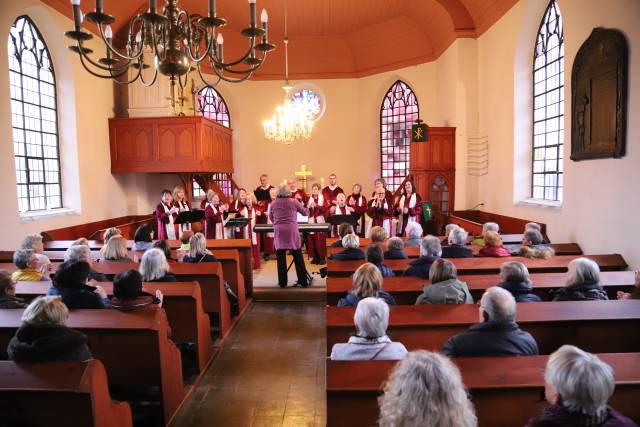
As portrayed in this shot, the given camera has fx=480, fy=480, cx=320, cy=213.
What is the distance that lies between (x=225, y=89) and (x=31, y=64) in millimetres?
6677

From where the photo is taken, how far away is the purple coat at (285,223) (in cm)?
775

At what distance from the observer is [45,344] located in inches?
107

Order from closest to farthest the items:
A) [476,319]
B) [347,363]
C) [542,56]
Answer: [347,363] < [476,319] < [542,56]

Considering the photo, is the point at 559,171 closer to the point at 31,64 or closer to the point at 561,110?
the point at 561,110

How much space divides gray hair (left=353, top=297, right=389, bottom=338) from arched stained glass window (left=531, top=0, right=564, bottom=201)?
6921mm

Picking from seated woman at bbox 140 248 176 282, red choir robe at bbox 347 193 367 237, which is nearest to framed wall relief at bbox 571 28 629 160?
red choir robe at bbox 347 193 367 237

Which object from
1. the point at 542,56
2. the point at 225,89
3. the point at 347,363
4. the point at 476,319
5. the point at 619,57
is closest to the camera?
the point at 347,363

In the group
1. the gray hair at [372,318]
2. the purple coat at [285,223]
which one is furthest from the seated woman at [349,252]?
the gray hair at [372,318]

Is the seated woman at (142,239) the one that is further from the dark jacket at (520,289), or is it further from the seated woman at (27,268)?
the dark jacket at (520,289)

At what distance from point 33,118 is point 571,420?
991cm

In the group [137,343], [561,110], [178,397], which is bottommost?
[178,397]

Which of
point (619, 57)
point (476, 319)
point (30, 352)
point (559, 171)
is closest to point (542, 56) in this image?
point (559, 171)

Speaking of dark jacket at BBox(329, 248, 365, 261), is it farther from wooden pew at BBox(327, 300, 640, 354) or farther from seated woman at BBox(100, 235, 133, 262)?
seated woman at BBox(100, 235, 133, 262)

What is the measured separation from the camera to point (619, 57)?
6.02 meters
